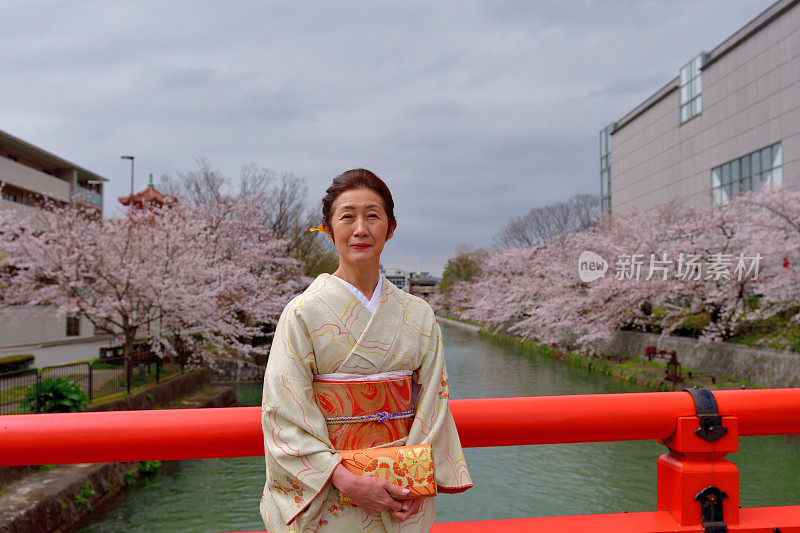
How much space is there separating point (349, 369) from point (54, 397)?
301 inches

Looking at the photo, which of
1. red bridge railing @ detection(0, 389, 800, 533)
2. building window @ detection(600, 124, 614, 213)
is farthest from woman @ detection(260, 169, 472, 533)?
building window @ detection(600, 124, 614, 213)

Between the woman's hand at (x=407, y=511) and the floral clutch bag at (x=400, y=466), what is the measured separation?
3 cm

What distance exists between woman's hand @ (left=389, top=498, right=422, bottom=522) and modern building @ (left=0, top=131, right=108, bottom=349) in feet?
64.7

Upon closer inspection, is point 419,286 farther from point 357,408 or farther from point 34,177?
point 34,177

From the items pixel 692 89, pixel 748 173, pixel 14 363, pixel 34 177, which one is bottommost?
pixel 14 363

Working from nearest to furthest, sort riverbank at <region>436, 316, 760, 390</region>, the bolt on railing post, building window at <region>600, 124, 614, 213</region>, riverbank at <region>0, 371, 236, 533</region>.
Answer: the bolt on railing post → riverbank at <region>0, 371, 236, 533</region> → riverbank at <region>436, 316, 760, 390</region> → building window at <region>600, 124, 614, 213</region>

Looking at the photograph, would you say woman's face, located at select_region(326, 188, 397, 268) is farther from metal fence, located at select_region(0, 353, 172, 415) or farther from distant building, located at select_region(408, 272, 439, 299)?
metal fence, located at select_region(0, 353, 172, 415)

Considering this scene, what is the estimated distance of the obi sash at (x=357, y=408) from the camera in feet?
4.43

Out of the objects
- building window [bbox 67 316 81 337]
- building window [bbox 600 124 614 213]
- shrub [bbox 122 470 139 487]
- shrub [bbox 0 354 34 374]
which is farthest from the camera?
building window [bbox 600 124 614 213]

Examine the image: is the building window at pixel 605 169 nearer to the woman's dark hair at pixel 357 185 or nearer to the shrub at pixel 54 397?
the shrub at pixel 54 397

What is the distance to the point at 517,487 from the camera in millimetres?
7336

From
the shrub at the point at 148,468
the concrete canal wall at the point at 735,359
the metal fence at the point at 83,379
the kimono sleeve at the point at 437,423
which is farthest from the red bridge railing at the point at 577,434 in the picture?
the concrete canal wall at the point at 735,359

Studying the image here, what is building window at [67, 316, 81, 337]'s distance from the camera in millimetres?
23567

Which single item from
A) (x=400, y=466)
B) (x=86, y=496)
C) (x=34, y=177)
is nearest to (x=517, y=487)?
(x=86, y=496)
